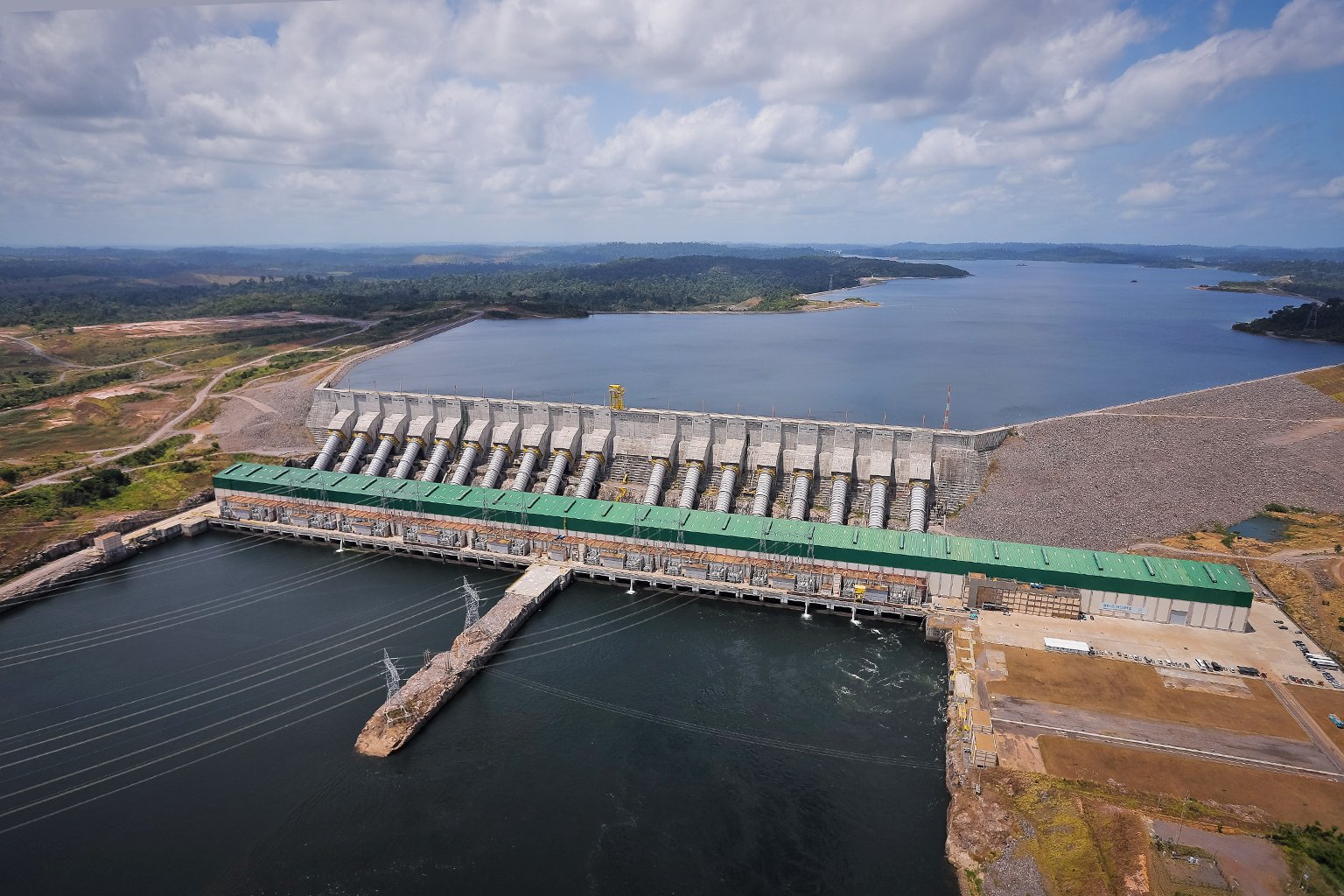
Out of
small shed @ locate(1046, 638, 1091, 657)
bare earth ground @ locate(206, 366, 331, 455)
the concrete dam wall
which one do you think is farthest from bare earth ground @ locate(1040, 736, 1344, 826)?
bare earth ground @ locate(206, 366, 331, 455)

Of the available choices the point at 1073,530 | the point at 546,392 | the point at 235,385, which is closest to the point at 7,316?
the point at 235,385

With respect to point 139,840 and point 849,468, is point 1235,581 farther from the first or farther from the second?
point 139,840

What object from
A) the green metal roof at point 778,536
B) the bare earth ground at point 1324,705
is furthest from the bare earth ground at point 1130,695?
the green metal roof at point 778,536

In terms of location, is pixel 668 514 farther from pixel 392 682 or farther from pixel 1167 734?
pixel 1167 734

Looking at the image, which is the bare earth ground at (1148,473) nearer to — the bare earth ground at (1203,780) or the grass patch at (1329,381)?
the grass patch at (1329,381)

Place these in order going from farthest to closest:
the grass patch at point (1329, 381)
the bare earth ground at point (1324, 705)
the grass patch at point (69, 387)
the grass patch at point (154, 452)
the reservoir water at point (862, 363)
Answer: the reservoir water at point (862, 363), the grass patch at point (69, 387), the grass patch at point (1329, 381), the grass patch at point (154, 452), the bare earth ground at point (1324, 705)

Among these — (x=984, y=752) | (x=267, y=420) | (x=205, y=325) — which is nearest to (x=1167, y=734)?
(x=984, y=752)

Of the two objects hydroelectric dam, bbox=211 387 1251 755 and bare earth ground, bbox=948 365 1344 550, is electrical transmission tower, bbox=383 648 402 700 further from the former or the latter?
bare earth ground, bbox=948 365 1344 550
